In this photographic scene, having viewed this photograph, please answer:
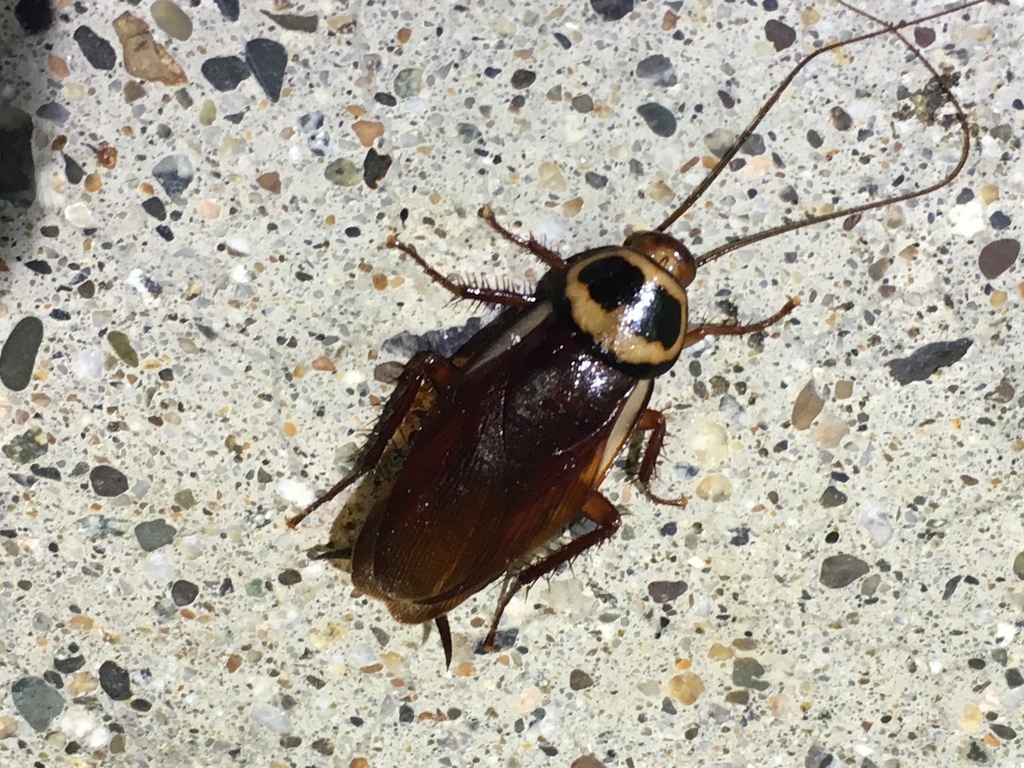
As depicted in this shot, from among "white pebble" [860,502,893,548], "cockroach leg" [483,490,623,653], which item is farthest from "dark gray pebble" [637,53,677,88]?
"white pebble" [860,502,893,548]

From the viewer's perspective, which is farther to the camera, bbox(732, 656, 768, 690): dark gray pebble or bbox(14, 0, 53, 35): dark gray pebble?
bbox(732, 656, 768, 690): dark gray pebble

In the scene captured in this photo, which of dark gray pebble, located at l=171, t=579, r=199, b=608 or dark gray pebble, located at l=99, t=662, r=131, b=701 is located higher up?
dark gray pebble, located at l=171, t=579, r=199, b=608

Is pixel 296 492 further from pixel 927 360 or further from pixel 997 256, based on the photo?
pixel 997 256

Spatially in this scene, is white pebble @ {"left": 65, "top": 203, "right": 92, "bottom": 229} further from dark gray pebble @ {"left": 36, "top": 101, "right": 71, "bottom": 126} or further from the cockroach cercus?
the cockroach cercus

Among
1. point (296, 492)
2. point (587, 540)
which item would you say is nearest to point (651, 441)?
point (587, 540)

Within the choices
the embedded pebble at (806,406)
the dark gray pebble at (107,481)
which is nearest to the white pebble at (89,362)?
the dark gray pebble at (107,481)

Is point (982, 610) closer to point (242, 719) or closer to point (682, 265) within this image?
point (682, 265)

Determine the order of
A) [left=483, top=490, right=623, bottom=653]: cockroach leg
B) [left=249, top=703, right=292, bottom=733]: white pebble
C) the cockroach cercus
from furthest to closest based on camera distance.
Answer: [left=249, top=703, right=292, bottom=733]: white pebble, [left=483, top=490, right=623, bottom=653]: cockroach leg, the cockroach cercus

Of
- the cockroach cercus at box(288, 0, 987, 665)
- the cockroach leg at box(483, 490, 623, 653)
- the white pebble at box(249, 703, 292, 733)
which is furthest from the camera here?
the white pebble at box(249, 703, 292, 733)
